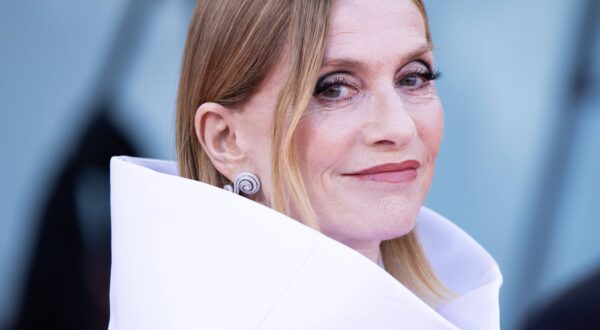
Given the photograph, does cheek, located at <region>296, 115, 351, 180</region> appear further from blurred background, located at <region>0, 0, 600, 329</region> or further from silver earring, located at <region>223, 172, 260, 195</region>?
blurred background, located at <region>0, 0, 600, 329</region>

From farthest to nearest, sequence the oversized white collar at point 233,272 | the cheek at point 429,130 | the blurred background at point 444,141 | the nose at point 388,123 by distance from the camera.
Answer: the blurred background at point 444,141
the cheek at point 429,130
the nose at point 388,123
the oversized white collar at point 233,272

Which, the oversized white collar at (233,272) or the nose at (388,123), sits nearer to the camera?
the oversized white collar at (233,272)

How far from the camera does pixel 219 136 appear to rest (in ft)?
6.27

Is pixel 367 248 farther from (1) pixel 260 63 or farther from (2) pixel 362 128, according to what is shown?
(1) pixel 260 63

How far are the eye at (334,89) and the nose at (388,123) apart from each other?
0.05 metres

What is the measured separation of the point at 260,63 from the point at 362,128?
24cm

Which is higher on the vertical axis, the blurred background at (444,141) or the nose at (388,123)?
the nose at (388,123)

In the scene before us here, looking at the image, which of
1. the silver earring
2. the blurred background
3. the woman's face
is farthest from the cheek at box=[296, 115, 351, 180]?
the blurred background

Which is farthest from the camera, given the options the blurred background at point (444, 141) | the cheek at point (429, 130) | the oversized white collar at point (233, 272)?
the blurred background at point (444, 141)

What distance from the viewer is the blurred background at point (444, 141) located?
10.3 ft

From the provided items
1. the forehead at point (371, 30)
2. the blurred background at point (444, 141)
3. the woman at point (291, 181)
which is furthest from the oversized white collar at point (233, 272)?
the blurred background at point (444, 141)

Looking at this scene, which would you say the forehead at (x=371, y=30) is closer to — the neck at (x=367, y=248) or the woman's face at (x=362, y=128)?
the woman's face at (x=362, y=128)

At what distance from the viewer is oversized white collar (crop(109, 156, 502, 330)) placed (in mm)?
1592

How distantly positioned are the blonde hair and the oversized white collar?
15cm
